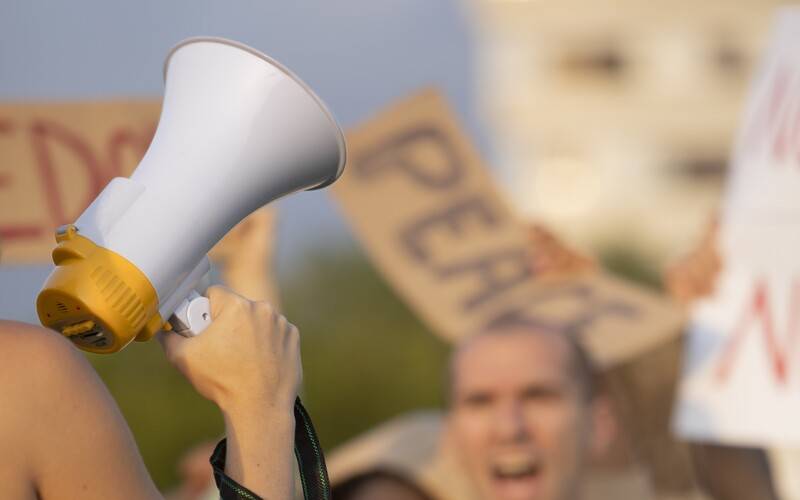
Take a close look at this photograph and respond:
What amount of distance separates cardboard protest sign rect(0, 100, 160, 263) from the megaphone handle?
1.93 m

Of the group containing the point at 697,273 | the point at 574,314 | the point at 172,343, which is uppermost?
the point at 172,343

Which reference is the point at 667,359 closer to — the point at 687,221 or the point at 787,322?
the point at 787,322

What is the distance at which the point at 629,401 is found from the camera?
4516 millimetres

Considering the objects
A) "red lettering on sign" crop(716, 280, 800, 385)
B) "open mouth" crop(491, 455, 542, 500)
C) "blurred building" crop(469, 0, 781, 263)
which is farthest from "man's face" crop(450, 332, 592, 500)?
"blurred building" crop(469, 0, 781, 263)

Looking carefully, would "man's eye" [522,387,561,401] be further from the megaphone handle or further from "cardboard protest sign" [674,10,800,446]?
the megaphone handle

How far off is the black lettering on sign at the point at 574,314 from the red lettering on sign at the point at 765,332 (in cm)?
29

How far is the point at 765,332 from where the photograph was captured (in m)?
3.93

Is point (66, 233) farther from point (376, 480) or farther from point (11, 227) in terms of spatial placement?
point (376, 480)

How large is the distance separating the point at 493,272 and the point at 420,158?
0.39m

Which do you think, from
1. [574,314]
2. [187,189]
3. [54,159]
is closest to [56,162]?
[54,159]

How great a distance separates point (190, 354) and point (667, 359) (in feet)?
9.90

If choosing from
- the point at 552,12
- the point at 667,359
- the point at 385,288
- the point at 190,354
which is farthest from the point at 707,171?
the point at 190,354

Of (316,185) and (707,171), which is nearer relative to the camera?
(316,185)

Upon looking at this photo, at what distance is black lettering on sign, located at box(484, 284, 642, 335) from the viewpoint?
163 inches
